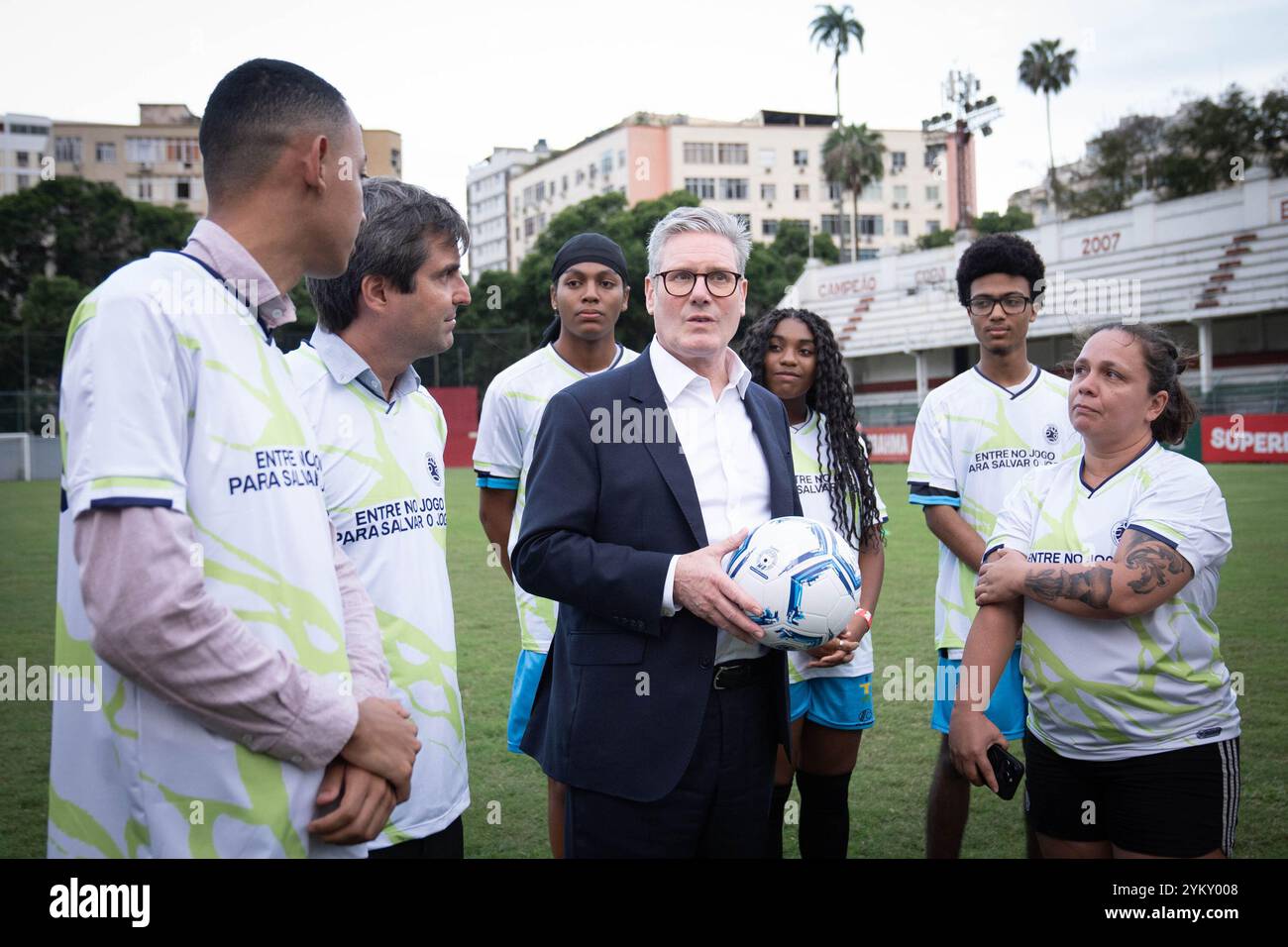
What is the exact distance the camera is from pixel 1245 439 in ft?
85.4

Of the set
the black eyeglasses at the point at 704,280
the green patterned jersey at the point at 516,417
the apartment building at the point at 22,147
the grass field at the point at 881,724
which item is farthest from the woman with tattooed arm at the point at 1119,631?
the apartment building at the point at 22,147

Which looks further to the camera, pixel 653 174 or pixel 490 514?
pixel 653 174

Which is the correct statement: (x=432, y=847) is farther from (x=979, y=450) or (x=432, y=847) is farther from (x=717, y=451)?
(x=979, y=450)

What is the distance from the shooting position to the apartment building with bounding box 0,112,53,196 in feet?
270

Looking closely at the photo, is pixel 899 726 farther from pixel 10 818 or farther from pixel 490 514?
pixel 10 818

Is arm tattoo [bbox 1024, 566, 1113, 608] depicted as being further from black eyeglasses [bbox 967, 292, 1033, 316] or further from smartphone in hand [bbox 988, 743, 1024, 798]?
black eyeglasses [bbox 967, 292, 1033, 316]

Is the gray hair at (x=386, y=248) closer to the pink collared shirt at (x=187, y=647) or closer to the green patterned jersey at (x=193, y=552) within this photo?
the green patterned jersey at (x=193, y=552)

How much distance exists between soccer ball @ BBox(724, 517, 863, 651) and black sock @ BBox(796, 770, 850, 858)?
5.24ft

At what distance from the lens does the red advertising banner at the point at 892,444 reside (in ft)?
109

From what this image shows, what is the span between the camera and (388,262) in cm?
311

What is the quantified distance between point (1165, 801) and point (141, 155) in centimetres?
8873

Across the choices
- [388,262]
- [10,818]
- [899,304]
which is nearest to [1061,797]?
[388,262]
